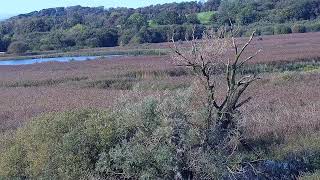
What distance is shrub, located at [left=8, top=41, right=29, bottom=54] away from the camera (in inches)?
2788

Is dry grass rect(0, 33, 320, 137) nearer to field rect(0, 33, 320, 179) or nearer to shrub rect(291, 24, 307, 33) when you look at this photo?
field rect(0, 33, 320, 179)

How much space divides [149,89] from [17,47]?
173 feet

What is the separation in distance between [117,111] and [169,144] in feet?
5.76

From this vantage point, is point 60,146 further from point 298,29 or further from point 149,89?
point 298,29

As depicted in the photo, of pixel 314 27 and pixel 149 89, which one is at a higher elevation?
pixel 149 89

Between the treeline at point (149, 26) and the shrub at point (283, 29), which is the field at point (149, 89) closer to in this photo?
the treeline at point (149, 26)

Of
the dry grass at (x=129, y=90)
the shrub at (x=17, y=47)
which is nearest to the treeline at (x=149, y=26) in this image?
the shrub at (x=17, y=47)

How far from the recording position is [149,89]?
21.6 meters

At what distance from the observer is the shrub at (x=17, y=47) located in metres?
70.8

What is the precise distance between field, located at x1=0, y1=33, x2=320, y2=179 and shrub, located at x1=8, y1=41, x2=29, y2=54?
25.6m

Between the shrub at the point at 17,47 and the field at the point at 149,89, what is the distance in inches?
1007

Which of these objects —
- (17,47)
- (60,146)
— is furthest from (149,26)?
(60,146)

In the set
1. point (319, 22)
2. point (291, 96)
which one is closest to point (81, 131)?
point (291, 96)

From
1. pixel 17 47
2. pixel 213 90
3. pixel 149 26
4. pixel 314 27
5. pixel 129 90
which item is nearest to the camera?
pixel 213 90
